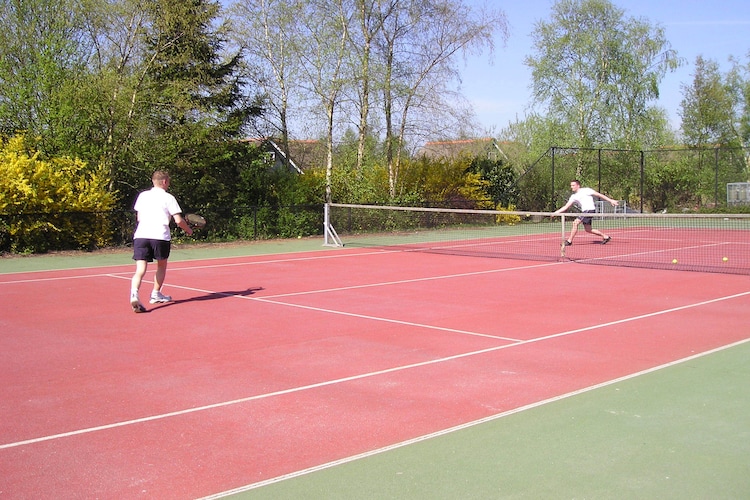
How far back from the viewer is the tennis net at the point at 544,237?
16.6 metres

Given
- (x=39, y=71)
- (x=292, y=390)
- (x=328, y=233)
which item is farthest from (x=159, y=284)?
(x=39, y=71)

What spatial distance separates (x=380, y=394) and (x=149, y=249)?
5.32 meters

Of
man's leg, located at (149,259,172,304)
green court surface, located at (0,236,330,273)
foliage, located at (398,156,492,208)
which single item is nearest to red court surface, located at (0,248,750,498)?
man's leg, located at (149,259,172,304)

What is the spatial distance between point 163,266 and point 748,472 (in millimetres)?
7991

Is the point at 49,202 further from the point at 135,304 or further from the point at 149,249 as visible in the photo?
the point at 135,304

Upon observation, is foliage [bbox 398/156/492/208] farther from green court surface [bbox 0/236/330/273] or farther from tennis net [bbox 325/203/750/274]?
green court surface [bbox 0/236/330/273]

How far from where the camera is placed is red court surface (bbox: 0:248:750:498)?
4.76 metres

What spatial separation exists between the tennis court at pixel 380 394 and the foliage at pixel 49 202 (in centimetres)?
735

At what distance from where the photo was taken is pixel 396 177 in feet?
98.1

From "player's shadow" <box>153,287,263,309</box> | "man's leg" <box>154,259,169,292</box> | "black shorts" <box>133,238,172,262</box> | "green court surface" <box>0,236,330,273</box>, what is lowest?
"player's shadow" <box>153,287,263,309</box>

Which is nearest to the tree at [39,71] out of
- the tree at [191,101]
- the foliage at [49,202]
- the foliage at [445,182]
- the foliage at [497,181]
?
the foliage at [49,202]

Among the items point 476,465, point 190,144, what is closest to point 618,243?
point 190,144

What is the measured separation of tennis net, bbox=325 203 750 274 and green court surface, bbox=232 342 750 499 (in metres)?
9.52

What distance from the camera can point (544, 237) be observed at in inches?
963
